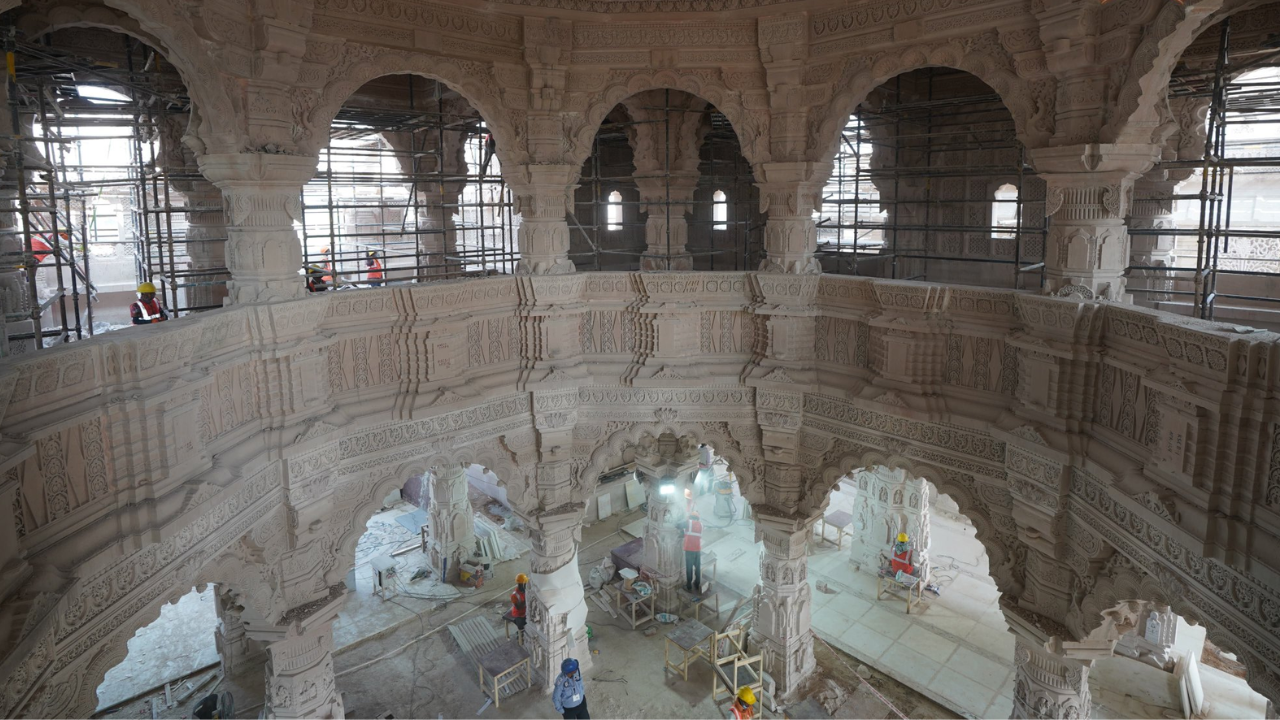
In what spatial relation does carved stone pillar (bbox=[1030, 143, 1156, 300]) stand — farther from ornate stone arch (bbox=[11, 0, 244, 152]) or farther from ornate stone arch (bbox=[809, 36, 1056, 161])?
ornate stone arch (bbox=[11, 0, 244, 152])

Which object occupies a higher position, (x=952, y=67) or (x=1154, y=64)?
(x=952, y=67)

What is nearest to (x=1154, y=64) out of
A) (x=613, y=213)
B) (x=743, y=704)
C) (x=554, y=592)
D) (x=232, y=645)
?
(x=743, y=704)

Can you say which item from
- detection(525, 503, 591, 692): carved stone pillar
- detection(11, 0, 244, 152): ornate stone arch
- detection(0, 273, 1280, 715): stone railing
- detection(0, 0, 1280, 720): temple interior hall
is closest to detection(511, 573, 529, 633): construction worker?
detection(0, 0, 1280, 720): temple interior hall

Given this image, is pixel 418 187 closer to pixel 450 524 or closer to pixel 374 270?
pixel 374 270

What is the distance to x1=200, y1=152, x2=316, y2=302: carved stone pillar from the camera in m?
6.97

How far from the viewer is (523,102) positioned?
9.15m

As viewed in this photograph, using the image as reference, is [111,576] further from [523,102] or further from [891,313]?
[891,313]

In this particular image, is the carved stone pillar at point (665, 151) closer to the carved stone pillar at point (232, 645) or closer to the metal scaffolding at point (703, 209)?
the metal scaffolding at point (703, 209)

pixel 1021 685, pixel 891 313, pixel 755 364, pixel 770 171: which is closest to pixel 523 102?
pixel 770 171

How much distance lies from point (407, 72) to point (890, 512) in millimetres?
10263

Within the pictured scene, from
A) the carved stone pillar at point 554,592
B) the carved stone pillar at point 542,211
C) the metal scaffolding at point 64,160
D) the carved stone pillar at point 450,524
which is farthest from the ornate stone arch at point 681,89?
the carved stone pillar at point 450,524

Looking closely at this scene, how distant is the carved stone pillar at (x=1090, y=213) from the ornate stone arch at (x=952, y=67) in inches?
17.6

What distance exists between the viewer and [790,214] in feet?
30.6

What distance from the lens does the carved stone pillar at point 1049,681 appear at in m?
7.34
